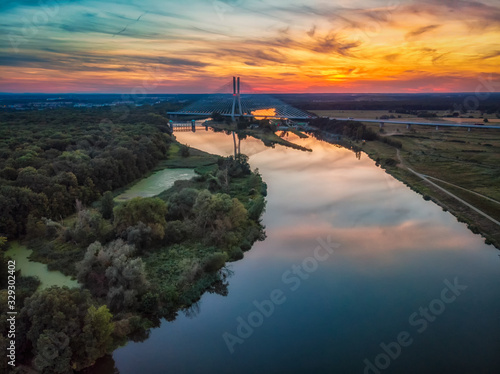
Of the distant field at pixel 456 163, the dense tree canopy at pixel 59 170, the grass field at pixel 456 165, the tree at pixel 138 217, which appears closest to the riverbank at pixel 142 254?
the tree at pixel 138 217

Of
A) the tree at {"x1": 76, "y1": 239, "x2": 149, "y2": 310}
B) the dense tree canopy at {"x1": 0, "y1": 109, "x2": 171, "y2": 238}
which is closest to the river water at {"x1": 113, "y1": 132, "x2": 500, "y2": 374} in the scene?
the tree at {"x1": 76, "y1": 239, "x2": 149, "y2": 310}

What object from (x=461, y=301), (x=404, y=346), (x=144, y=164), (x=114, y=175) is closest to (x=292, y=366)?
(x=404, y=346)

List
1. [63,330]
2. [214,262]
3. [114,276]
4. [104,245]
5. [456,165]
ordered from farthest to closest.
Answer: [456,165], [104,245], [214,262], [114,276], [63,330]

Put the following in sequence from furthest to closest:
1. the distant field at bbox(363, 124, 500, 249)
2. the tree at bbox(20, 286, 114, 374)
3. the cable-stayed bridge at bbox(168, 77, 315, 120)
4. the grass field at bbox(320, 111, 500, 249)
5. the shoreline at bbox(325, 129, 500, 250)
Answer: the cable-stayed bridge at bbox(168, 77, 315, 120) < the distant field at bbox(363, 124, 500, 249) < the grass field at bbox(320, 111, 500, 249) < the shoreline at bbox(325, 129, 500, 250) < the tree at bbox(20, 286, 114, 374)

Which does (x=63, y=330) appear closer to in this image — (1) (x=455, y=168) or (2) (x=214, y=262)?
(2) (x=214, y=262)

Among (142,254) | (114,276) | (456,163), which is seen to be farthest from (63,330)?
(456,163)

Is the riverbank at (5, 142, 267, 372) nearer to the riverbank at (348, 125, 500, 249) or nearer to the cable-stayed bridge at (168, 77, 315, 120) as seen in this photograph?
the riverbank at (348, 125, 500, 249)
